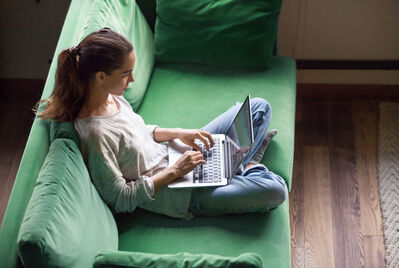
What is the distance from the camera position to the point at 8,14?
281 cm

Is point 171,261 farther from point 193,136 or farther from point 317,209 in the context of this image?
point 317,209

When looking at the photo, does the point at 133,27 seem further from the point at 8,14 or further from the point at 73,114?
the point at 8,14

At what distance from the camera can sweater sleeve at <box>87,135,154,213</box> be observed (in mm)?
1671

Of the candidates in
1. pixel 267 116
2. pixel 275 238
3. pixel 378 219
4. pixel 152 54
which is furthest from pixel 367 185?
pixel 152 54

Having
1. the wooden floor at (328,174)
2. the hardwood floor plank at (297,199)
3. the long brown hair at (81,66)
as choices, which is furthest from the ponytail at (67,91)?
the hardwood floor plank at (297,199)

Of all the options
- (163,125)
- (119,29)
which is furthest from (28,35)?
(163,125)

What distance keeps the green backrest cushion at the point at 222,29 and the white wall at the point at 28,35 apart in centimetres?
71

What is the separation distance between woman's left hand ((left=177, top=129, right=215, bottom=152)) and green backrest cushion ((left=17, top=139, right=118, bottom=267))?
0.42m

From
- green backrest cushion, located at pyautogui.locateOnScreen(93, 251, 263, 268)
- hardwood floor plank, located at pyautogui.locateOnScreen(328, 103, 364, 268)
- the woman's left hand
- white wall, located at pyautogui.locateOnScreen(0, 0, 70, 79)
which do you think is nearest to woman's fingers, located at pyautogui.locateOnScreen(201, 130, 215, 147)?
the woman's left hand

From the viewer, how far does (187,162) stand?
1858mm

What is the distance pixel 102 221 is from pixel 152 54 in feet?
3.38

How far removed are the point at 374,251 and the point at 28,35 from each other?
2.04 m

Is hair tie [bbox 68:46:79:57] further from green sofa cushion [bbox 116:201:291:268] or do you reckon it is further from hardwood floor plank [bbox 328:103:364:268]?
hardwood floor plank [bbox 328:103:364:268]

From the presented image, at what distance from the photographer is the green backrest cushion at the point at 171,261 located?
143 centimetres
